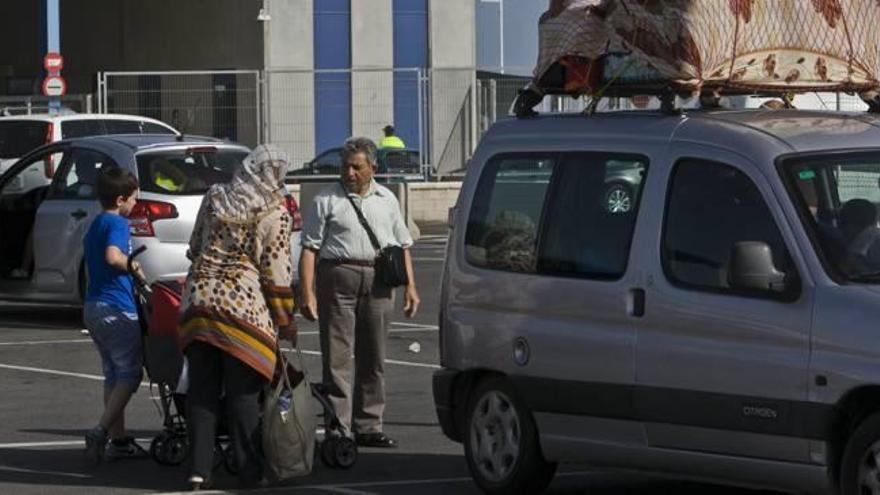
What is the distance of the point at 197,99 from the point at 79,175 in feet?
57.3

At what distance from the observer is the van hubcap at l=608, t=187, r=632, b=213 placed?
351 inches

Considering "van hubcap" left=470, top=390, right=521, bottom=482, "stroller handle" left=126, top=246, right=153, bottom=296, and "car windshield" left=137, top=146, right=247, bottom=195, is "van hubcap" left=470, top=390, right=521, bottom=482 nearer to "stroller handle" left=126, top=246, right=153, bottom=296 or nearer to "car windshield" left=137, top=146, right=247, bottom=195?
"stroller handle" left=126, top=246, right=153, bottom=296

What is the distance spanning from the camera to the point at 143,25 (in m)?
50.3

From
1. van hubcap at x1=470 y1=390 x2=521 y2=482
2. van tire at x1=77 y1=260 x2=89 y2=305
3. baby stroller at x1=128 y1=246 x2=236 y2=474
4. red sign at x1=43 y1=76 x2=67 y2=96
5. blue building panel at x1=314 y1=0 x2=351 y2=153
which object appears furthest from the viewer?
blue building panel at x1=314 y1=0 x2=351 y2=153

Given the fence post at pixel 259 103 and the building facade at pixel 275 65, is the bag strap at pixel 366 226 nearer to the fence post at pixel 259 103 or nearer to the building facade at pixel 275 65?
the building facade at pixel 275 65

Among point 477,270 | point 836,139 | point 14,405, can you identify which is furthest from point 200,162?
point 836,139

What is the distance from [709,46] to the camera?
880cm

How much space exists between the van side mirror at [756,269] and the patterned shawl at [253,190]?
2.68 meters

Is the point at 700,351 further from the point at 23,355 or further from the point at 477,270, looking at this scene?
the point at 23,355

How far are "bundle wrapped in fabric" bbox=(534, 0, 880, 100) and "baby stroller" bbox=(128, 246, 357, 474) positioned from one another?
233 centimetres

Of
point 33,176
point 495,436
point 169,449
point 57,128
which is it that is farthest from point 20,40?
point 495,436

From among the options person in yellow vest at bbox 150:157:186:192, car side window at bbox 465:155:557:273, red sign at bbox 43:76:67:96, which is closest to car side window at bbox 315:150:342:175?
red sign at bbox 43:76:67:96

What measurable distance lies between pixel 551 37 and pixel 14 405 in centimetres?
570

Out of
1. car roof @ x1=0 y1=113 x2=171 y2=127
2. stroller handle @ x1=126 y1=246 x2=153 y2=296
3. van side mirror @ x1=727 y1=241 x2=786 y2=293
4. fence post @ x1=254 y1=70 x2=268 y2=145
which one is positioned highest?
fence post @ x1=254 y1=70 x2=268 y2=145
